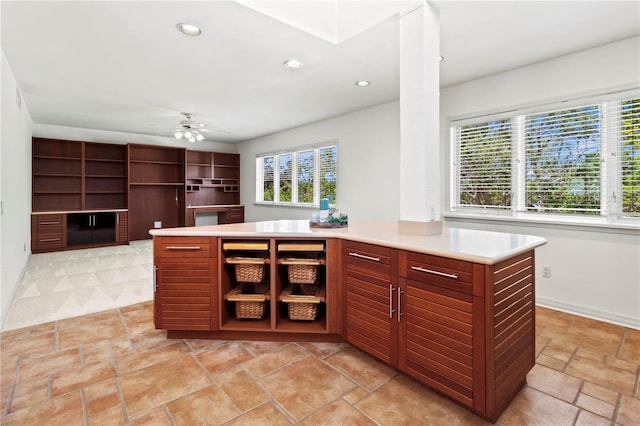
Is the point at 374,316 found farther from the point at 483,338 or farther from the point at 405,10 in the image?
the point at 405,10

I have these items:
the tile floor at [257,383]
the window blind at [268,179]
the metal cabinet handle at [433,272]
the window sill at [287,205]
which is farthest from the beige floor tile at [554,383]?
the window blind at [268,179]

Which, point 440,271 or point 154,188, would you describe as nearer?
point 440,271

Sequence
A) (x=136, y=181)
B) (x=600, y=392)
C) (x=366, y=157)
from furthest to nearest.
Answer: (x=136, y=181), (x=366, y=157), (x=600, y=392)

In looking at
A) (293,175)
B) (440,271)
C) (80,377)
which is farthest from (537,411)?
(293,175)

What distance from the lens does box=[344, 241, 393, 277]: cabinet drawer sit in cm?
202

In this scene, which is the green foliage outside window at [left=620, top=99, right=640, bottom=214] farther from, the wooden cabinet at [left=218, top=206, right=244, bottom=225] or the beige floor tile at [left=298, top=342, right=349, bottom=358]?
the wooden cabinet at [left=218, top=206, right=244, bottom=225]

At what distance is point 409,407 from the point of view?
1764mm

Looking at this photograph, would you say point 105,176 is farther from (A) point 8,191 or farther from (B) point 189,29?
(B) point 189,29

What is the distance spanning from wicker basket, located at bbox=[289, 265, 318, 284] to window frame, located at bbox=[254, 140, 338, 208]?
3289 mm

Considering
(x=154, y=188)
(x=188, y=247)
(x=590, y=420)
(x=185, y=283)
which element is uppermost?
(x=154, y=188)

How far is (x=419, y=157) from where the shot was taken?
2365 mm

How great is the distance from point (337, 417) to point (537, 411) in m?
1.07

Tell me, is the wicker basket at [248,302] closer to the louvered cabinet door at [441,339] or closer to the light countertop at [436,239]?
the light countertop at [436,239]

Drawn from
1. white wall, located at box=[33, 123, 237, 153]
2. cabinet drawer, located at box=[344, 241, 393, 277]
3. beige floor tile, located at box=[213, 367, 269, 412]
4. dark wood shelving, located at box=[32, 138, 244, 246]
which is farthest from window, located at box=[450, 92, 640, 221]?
white wall, located at box=[33, 123, 237, 153]
